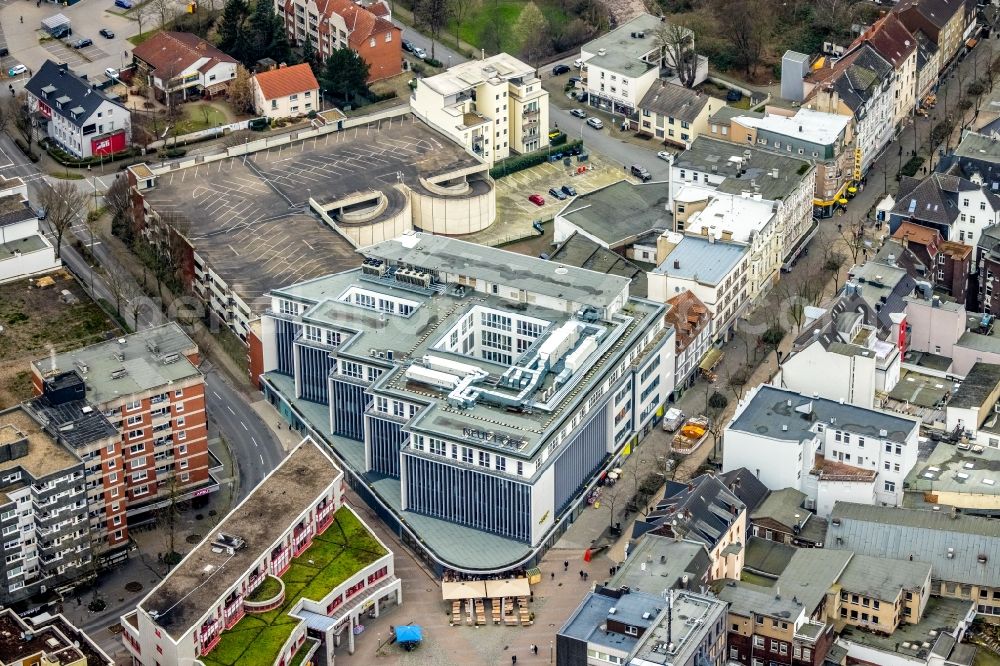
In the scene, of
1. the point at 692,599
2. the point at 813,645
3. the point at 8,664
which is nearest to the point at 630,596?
the point at 692,599

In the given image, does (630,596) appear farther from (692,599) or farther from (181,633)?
(181,633)

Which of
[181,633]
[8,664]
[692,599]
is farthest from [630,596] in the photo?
[8,664]

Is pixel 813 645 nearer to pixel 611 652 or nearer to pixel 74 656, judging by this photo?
pixel 611 652

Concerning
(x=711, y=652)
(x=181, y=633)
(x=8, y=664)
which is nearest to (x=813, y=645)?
(x=711, y=652)

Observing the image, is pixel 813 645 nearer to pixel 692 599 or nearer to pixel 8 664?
pixel 692 599

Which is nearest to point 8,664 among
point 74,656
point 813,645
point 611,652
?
point 74,656
